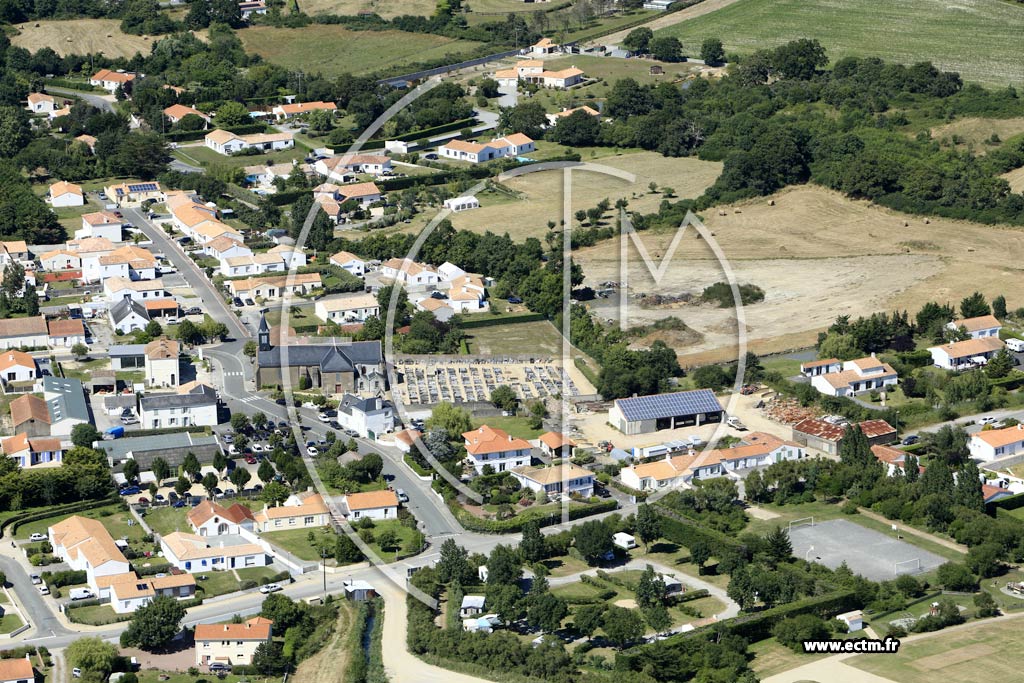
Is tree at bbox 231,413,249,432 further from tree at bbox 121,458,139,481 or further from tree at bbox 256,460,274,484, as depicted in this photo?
tree at bbox 121,458,139,481

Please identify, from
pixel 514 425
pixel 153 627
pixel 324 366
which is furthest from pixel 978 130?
pixel 153 627

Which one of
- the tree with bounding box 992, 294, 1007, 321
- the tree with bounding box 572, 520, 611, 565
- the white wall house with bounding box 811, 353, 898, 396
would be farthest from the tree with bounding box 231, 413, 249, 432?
the tree with bounding box 992, 294, 1007, 321

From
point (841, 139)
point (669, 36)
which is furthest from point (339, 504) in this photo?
point (669, 36)

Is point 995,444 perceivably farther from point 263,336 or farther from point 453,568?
point 263,336

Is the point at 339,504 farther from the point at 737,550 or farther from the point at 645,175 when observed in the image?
the point at 645,175

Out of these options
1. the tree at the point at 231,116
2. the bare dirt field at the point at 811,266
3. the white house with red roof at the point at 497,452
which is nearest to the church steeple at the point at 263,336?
the white house with red roof at the point at 497,452

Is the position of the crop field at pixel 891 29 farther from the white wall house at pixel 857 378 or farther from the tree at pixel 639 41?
the white wall house at pixel 857 378
